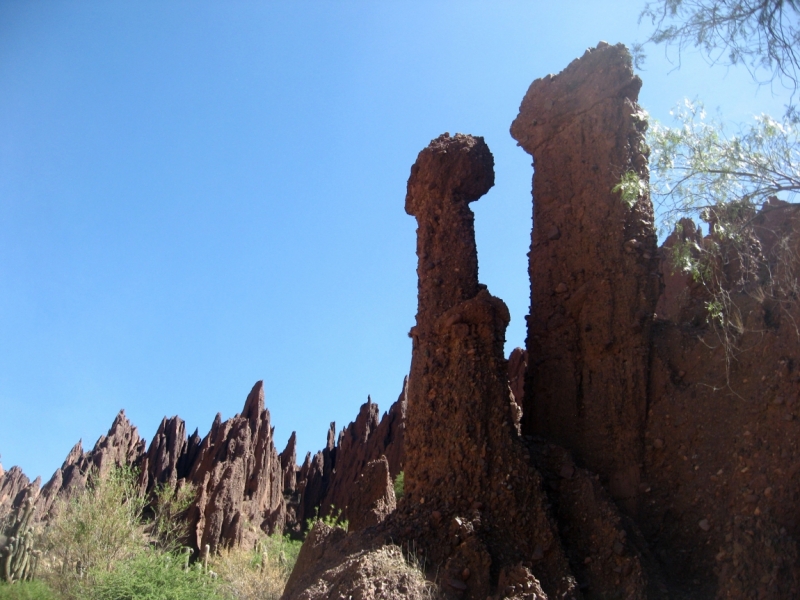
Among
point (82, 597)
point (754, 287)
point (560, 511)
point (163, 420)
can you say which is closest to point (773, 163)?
point (754, 287)

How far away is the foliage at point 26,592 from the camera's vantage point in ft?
66.8

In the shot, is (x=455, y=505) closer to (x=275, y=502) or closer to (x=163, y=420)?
(x=275, y=502)

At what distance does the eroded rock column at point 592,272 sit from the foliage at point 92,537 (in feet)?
51.2

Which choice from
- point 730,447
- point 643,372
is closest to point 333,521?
point 643,372

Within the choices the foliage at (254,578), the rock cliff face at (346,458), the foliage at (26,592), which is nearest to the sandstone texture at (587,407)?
the foliage at (254,578)

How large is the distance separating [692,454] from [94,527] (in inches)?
805

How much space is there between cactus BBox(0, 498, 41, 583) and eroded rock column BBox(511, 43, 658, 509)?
60.3 feet

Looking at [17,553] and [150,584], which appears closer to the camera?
[150,584]

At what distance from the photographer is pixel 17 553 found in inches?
926

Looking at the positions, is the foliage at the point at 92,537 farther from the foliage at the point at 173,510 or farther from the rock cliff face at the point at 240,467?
the rock cliff face at the point at 240,467

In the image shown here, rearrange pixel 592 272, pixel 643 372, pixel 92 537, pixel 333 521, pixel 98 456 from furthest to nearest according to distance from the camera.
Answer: pixel 98 456, pixel 333 521, pixel 92 537, pixel 592 272, pixel 643 372

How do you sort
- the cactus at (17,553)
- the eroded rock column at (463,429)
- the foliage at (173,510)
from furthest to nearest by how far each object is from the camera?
the foliage at (173,510)
the cactus at (17,553)
the eroded rock column at (463,429)

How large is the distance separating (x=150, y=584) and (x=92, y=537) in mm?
8761

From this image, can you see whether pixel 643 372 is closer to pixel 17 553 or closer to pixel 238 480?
pixel 17 553
